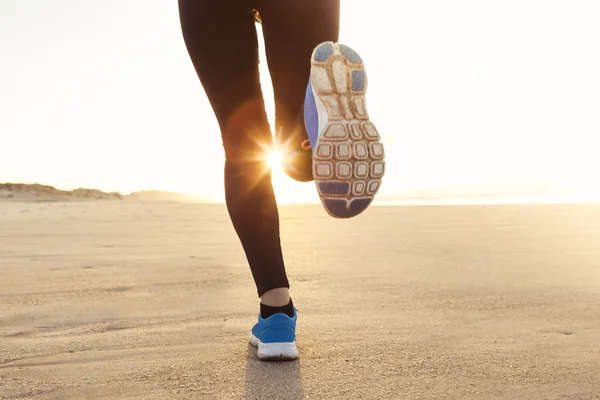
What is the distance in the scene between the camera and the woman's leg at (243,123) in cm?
170

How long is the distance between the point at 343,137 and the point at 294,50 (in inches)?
14.5

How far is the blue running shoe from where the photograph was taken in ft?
5.20

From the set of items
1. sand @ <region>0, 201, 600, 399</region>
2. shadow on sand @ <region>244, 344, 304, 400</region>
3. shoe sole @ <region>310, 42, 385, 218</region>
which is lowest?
shadow on sand @ <region>244, 344, 304, 400</region>

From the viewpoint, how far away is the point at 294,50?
1719 mm

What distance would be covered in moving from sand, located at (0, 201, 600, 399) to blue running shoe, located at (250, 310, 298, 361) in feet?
0.11

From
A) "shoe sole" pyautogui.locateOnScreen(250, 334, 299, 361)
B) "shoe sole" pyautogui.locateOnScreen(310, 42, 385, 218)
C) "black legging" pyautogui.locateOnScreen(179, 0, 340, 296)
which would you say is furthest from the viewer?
"black legging" pyautogui.locateOnScreen(179, 0, 340, 296)

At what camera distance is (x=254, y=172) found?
174 cm

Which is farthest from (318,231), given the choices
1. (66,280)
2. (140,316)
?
(140,316)

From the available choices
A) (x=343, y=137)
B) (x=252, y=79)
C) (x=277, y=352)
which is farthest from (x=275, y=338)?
(x=252, y=79)

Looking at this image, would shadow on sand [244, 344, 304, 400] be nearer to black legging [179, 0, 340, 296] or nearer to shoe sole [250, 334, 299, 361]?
shoe sole [250, 334, 299, 361]

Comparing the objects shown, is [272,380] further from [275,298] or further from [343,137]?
[343,137]

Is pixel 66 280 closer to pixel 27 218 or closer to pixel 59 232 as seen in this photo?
pixel 59 232

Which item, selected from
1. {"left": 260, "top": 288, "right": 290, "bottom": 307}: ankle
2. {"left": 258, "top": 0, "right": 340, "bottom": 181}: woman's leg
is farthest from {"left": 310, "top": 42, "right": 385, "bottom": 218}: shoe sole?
{"left": 260, "top": 288, "right": 290, "bottom": 307}: ankle

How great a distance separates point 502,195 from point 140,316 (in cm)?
1101
